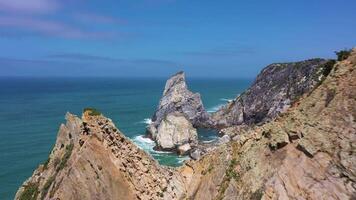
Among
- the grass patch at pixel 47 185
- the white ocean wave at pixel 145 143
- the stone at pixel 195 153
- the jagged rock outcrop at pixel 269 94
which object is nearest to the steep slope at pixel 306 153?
the grass patch at pixel 47 185

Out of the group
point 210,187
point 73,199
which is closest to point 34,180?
point 73,199

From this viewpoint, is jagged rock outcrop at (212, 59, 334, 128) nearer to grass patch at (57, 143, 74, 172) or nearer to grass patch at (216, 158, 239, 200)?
grass patch at (57, 143, 74, 172)

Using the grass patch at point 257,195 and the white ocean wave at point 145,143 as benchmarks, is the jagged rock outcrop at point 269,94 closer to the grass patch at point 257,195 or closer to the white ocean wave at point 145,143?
the white ocean wave at point 145,143

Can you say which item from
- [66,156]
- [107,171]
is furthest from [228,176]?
[66,156]

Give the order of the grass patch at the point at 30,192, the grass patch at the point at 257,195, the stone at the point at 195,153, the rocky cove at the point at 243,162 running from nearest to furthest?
1. the rocky cove at the point at 243,162
2. the grass patch at the point at 257,195
3. the grass patch at the point at 30,192
4. the stone at the point at 195,153

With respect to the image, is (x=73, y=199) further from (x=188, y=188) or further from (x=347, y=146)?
(x=347, y=146)

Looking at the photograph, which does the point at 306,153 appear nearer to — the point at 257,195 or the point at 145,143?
the point at 257,195

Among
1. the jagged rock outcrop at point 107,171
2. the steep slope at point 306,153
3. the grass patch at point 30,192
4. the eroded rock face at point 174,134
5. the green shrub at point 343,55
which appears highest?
the green shrub at point 343,55
